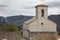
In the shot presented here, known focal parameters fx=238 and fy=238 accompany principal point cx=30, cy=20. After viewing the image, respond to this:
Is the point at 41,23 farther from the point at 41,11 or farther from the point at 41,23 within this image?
the point at 41,11

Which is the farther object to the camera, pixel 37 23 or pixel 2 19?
pixel 2 19

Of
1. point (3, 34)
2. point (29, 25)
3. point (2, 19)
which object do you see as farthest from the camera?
point (2, 19)

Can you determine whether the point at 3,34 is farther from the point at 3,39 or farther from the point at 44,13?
the point at 44,13

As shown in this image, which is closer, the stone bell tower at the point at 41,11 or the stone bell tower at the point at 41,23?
the stone bell tower at the point at 41,23

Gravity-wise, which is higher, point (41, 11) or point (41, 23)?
point (41, 11)

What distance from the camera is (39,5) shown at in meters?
36.1

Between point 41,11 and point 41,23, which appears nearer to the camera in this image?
point 41,23

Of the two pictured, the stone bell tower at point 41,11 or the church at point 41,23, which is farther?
the stone bell tower at point 41,11

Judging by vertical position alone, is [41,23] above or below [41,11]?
below

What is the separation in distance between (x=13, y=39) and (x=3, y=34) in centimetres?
117

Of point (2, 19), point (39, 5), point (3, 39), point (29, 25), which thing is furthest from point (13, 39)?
point (2, 19)

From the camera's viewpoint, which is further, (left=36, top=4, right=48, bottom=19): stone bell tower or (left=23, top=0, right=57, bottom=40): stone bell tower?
(left=36, top=4, right=48, bottom=19): stone bell tower

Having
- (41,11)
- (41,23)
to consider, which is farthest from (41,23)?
(41,11)

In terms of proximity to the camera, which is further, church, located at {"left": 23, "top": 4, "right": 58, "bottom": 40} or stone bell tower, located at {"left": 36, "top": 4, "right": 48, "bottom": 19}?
stone bell tower, located at {"left": 36, "top": 4, "right": 48, "bottom": 19}
